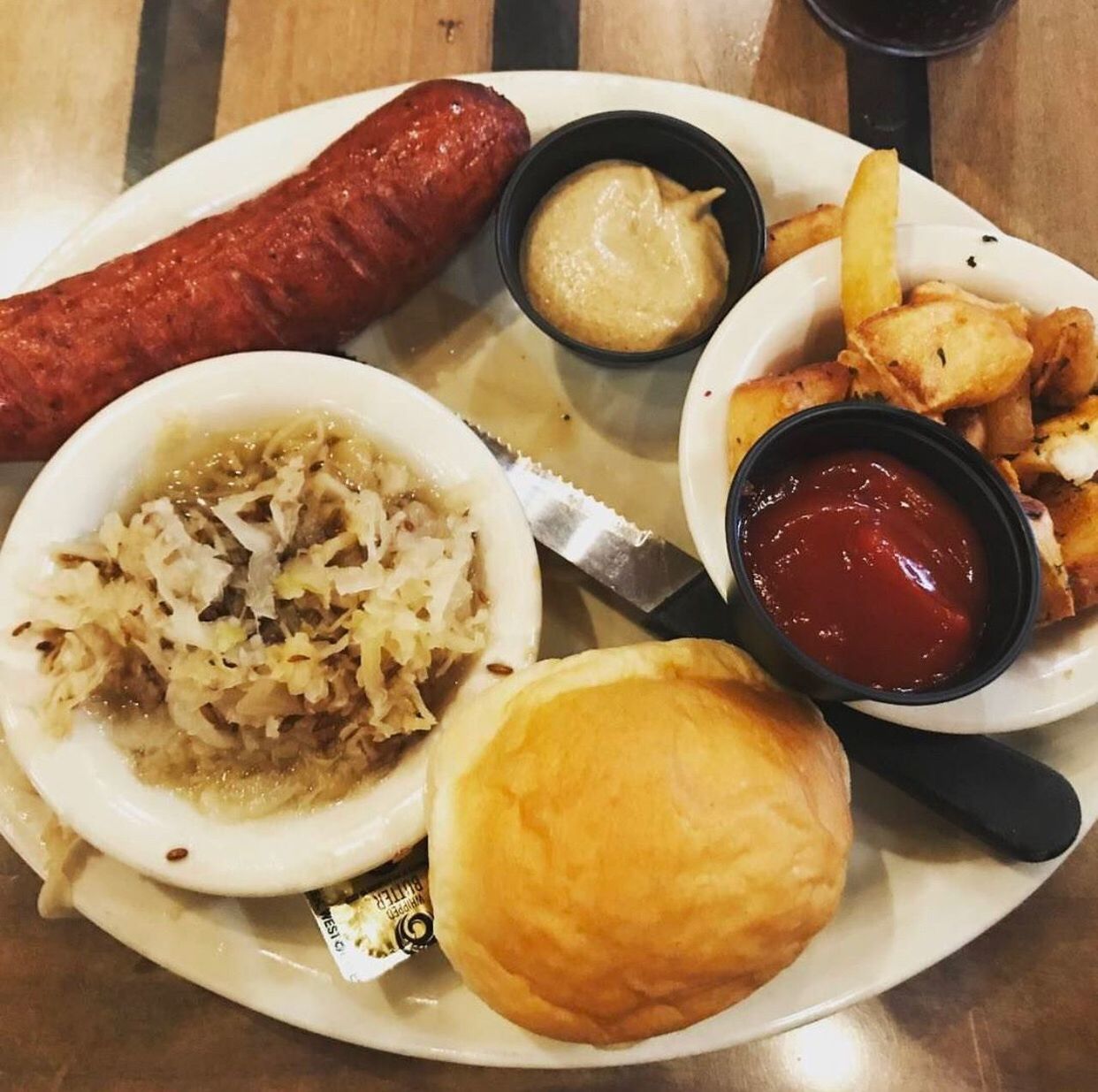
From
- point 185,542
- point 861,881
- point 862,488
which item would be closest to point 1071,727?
point 861,881

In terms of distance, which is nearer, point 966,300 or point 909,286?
point 966,300

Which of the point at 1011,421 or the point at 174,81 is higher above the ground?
the point at 174,81

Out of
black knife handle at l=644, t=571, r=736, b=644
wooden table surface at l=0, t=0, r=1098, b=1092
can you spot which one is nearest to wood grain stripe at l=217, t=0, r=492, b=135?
wooden table surface at l=0, t=0, r=1098, b=1092

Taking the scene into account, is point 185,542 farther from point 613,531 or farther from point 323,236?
point 613,531

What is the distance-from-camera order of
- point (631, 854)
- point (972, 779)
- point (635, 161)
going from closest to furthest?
point (631, 854)
point (972, 779)
point (635, 161)

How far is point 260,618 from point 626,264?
815mm

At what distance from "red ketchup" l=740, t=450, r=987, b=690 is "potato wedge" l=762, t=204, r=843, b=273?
52cm

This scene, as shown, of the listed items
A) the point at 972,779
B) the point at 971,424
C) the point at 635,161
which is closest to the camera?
the point at 971,424

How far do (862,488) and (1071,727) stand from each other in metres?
0.67

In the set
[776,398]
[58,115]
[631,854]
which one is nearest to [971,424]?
[776,398]

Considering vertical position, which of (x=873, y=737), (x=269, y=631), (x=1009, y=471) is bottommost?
(x=873, y=737)

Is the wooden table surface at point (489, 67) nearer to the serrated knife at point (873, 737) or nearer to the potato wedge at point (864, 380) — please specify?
the serrated knife at point (873, 737)

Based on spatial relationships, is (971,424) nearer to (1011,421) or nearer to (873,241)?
(1011,421)

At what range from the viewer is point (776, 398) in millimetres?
1381
